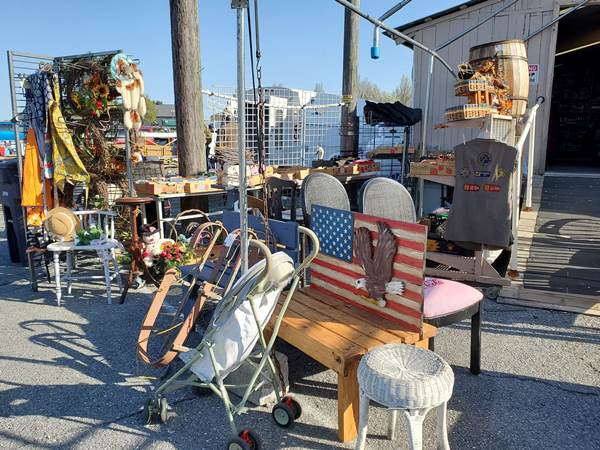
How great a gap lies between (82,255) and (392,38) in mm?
7672

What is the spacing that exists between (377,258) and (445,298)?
53 centimetres

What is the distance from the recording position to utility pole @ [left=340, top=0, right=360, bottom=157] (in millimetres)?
8555

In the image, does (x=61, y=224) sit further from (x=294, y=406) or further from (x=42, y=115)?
(x=294, y=406)

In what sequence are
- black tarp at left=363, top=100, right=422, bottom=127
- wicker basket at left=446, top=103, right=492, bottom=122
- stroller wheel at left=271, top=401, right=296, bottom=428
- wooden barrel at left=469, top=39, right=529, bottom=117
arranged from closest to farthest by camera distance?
stroller wheel at left=271, top=401, right=296, bottom=428, wicker basket at left=446, top=103, right=492, bottom=122, wooden barrel at left=469, top=39, right=529, bottom=117, black tarp at left=363, top=100, right=422, bottom=127

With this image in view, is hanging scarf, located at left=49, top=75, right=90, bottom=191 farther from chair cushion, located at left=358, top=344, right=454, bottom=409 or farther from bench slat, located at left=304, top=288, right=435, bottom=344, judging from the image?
chair cushion, located at left=358, top=344, right=454, bottom=409

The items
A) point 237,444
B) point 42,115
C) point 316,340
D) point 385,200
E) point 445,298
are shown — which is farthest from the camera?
point 42,115

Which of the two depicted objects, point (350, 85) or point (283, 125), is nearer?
point (350, 85)

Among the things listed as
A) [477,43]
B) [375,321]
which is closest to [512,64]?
[477,43]

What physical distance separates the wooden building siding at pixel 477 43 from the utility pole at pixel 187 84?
4271 millimetres

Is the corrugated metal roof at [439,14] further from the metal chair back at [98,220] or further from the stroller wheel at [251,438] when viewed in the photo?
the stroller wheel at [251,438]

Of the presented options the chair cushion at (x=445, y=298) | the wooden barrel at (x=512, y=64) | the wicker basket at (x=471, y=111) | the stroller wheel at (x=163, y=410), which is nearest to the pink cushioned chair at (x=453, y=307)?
the chair cushion at (x=445, y=298)

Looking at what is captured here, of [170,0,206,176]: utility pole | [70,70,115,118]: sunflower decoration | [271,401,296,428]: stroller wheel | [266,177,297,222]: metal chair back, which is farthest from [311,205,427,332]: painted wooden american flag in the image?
[70,70,115,118]: sunflower decoration

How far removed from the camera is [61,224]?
472 cm

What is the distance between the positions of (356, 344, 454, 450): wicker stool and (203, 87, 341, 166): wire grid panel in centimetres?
685
